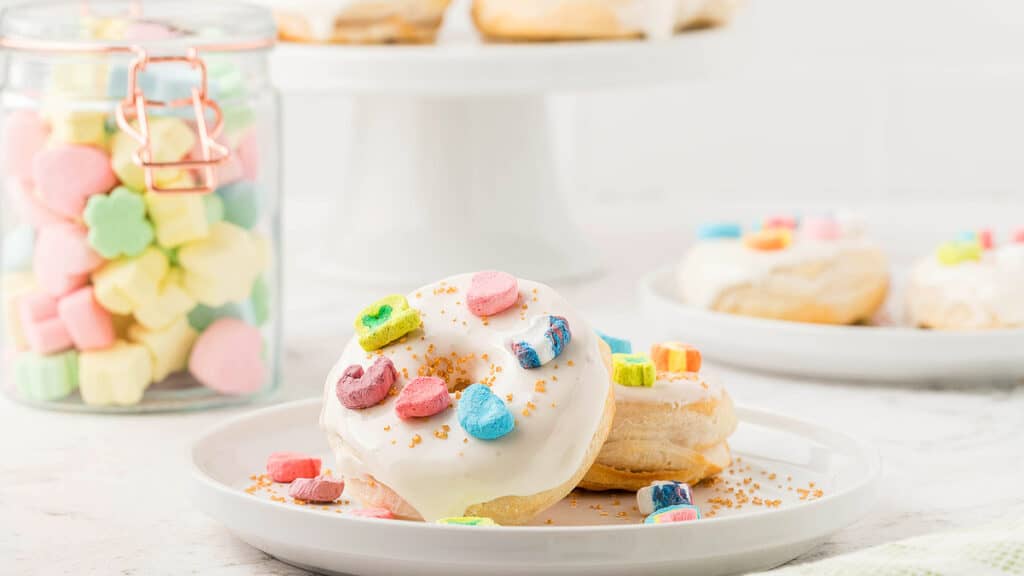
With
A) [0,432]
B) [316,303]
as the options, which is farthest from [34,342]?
[316,303]

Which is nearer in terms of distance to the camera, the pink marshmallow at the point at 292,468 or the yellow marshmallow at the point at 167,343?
the pink marshmallow at the point at 292,468

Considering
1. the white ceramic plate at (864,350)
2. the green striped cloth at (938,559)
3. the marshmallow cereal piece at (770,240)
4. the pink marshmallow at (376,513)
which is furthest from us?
the marshmallow cereal piece at (770,240)

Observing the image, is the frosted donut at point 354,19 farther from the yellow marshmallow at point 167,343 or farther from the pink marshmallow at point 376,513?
the pink marshmallow at point 376,513

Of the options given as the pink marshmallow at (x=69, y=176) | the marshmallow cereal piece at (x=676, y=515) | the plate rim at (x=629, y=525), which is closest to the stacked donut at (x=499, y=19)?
the pink marshmallow at (x=69, y=176)

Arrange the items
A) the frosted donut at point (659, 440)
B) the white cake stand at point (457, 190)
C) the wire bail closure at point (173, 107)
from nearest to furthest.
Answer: the frosted donut at point (659, 440) < the wire bail closure at point (173, 107) < the white cake stand at point (457, 190)

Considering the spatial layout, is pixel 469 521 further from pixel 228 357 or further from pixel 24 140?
pixel 24 140

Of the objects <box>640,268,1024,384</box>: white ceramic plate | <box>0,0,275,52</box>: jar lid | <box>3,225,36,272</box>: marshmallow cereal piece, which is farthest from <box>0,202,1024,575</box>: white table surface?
<box>0,0,275,52</box>: jar lid

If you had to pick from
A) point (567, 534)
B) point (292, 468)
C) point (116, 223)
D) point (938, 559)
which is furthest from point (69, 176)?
point (938, 559)

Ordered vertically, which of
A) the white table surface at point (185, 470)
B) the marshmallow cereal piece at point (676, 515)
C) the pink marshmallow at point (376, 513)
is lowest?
the white table surface at point (185, 470)
